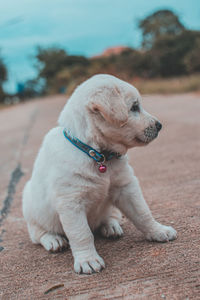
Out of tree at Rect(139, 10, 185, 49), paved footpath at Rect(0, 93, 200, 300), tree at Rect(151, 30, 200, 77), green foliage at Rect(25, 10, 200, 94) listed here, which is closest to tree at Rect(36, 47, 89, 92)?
green foliage at Rect(25, 10, 200, 94)

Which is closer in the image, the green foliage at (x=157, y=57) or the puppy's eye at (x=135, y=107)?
the puppy's eye at (x=135, y=107)

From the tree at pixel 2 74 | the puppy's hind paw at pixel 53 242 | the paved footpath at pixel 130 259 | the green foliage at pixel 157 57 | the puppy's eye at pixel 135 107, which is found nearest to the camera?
the paved footpath at pixel 130 259

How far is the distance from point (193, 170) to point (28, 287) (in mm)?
2412

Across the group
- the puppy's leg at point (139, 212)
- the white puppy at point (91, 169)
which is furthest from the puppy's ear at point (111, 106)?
the puppy's leg at point (139, 212)

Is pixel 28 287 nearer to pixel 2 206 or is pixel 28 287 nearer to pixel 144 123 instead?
pixel 144 123

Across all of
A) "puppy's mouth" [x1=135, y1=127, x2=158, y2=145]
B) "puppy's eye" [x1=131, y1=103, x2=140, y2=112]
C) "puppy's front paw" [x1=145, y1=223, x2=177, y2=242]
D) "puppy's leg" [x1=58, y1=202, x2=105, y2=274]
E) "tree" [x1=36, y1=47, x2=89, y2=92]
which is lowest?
"tree" [x1=36, y1=47, x2=89, y2=92]

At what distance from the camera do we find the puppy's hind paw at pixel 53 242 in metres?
2.41

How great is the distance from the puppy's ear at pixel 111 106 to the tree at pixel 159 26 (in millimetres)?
37217

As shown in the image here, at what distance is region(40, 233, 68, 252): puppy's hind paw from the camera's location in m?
2.41

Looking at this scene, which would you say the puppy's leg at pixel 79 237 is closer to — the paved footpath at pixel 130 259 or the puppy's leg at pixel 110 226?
the paved footpath at pixel 130 259

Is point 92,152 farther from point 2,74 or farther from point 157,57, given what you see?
point 2,74

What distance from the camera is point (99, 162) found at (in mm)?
2154

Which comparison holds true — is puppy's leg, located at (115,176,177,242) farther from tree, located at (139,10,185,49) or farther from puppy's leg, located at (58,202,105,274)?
tree, located at (139,10,185,49)

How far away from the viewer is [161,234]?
2.31 m
